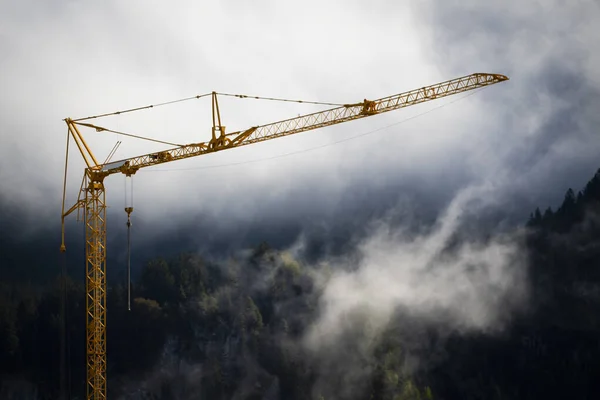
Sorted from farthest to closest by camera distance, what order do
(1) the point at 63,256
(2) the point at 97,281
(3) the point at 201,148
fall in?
(1) the point at 63,256, (3) the point at 201,148, (2) the point at 97,281

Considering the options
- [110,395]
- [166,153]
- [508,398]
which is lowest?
[508,398]

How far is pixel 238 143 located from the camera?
16012 centimetres

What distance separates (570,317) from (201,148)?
261 feet

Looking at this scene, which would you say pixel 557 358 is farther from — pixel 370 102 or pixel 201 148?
pixel 201 148

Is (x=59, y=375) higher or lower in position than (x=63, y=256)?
lower

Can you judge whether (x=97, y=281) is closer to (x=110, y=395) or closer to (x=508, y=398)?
(x=110, y=395)

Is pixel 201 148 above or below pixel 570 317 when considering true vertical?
above

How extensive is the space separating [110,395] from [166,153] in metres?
63.2

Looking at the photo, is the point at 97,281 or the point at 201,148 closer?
the point at 97,281

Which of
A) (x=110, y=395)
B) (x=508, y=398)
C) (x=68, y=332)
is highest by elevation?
(x=68, y=332)

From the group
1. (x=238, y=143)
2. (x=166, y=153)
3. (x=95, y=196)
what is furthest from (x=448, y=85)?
(x=95, y=196)

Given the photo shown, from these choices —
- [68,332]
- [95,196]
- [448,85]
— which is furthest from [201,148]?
[68,332]

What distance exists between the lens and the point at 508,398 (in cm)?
18900

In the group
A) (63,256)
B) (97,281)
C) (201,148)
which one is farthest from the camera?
(63,256)
